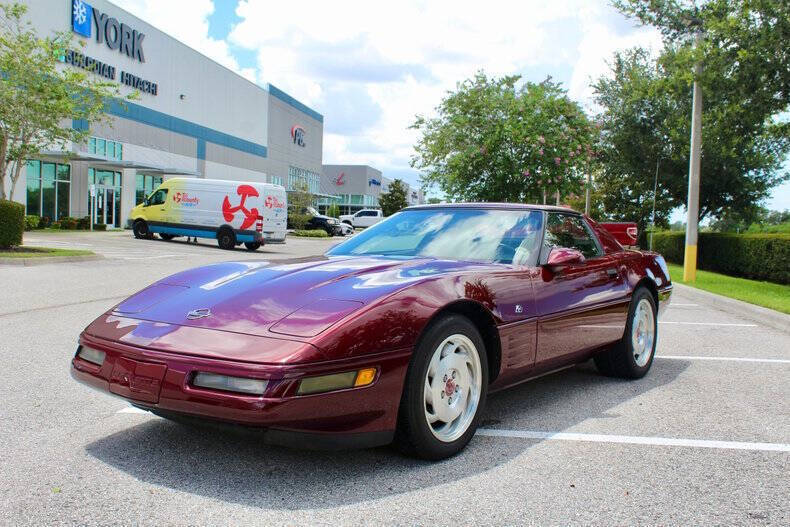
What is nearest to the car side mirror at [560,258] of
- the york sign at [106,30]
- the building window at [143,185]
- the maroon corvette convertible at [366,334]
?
the maroon corvette convertible at [366,334]

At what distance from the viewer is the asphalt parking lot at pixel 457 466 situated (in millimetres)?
2748

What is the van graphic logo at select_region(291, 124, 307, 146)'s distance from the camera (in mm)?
71250

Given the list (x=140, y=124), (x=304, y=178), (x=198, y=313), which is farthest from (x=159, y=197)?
(x=304, y=178)

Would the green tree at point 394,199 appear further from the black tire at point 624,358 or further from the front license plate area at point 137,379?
the front license plate area at point 137,379

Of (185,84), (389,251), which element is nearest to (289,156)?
(185,84)

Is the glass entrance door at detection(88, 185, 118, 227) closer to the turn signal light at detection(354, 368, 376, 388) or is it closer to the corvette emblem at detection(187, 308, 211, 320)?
the corvette emblem at detection(187, 308, 211, 320)

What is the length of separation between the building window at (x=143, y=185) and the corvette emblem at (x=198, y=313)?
40.0 metres

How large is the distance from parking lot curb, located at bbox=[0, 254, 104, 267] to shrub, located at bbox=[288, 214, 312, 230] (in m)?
28.4

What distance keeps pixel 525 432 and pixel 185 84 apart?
46.8 m

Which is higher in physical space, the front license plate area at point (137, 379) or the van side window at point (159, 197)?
the van side window at point (159, 197)

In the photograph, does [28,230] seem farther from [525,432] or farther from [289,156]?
[289,156]

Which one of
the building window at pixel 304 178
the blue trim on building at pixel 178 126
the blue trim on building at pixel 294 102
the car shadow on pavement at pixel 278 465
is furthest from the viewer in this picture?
the building window at pixel 304 178

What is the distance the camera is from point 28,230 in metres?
30.4

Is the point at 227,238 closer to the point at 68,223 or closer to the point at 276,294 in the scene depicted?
the point at 68,223
